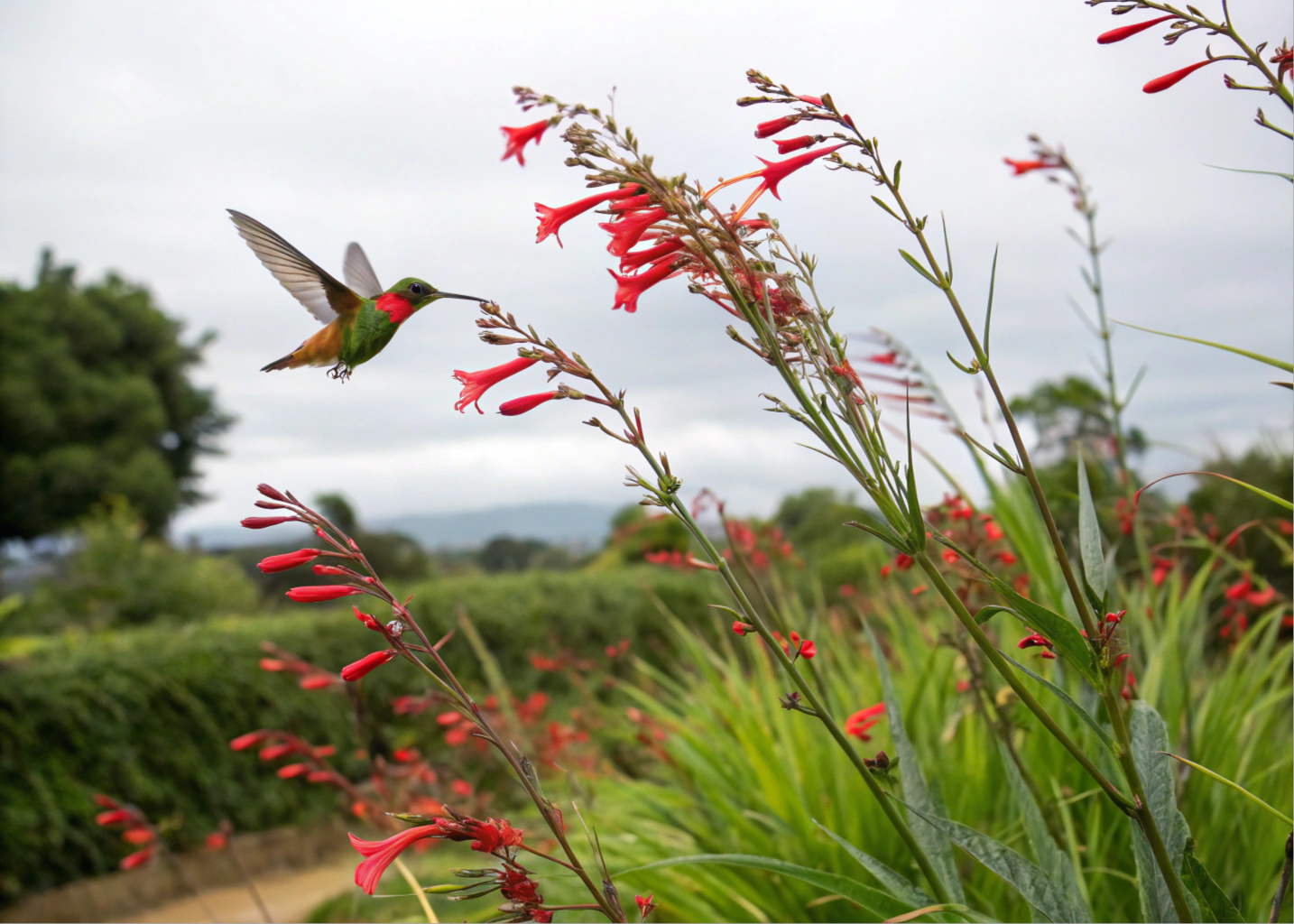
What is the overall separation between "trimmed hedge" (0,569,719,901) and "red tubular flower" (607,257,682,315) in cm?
388

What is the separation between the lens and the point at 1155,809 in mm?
1191

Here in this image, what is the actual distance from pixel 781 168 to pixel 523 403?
505 mm

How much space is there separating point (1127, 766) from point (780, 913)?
133 centimetres

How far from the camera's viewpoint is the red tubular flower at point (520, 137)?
3.97 ft

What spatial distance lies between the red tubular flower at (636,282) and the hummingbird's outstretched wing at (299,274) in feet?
1.57

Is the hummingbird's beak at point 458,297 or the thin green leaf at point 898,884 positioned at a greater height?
the hummingbird's beak at point 458,297

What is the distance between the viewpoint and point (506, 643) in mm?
8422

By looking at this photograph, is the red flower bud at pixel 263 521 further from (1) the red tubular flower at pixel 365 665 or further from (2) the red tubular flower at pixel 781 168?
(2) the red tubular flower at pixel 781 168

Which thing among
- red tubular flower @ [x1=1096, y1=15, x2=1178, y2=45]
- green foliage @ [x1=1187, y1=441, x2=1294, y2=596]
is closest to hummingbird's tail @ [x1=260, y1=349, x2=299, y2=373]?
red tubular flower @ [x1=1096, y1=15, x2=1178, y2=45]

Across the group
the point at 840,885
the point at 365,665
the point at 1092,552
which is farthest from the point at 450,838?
the point at 1092,552

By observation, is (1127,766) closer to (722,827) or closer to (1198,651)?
(722,827)

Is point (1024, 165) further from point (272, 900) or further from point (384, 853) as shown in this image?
point (272, 900)

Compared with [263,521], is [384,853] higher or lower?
lower

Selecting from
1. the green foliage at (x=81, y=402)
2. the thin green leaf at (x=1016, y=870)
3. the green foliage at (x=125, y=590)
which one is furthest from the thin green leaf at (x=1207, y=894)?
the green foliage at (x=81, y=402)
